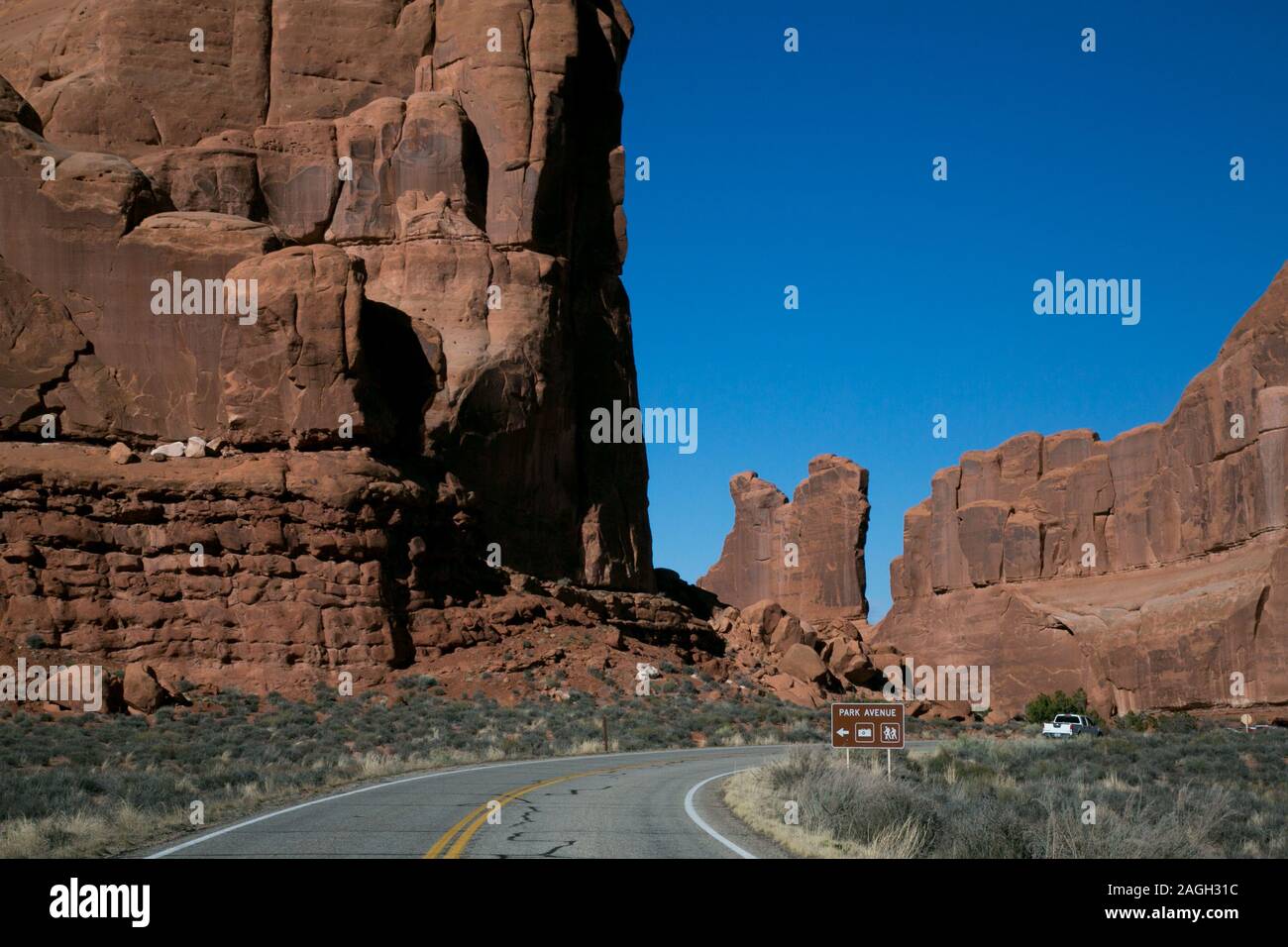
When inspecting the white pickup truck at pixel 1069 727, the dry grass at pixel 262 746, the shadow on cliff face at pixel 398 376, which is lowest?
the white pickup truck at pixel 1069 727

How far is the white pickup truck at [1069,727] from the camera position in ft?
141

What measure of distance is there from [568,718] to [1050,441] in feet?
267

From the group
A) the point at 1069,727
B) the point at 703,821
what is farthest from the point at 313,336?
the point at 703,821

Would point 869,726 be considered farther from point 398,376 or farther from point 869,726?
point 398,376

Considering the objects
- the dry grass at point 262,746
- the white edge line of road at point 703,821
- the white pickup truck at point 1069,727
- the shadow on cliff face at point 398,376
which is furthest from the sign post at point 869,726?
the shadow on cliff face at point 398,376

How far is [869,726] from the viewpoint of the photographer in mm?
18844

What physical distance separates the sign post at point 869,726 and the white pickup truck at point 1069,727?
82.8 ft

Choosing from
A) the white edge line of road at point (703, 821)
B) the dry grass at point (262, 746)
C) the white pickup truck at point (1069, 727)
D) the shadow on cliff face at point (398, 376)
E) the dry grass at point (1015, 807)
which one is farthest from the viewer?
the shadow on cliff face at point (398, 376)

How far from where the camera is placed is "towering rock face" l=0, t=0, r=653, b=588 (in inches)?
1746

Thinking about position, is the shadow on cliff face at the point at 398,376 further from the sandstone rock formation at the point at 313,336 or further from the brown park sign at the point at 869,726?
the brown park sign at the point at 869,726

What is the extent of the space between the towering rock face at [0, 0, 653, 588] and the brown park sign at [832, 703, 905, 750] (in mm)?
28908

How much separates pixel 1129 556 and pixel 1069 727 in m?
56.1

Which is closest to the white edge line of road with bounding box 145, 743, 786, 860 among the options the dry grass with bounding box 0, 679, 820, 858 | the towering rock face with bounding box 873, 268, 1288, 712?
the dry grass with bounding box 0, 679, 820, 858
